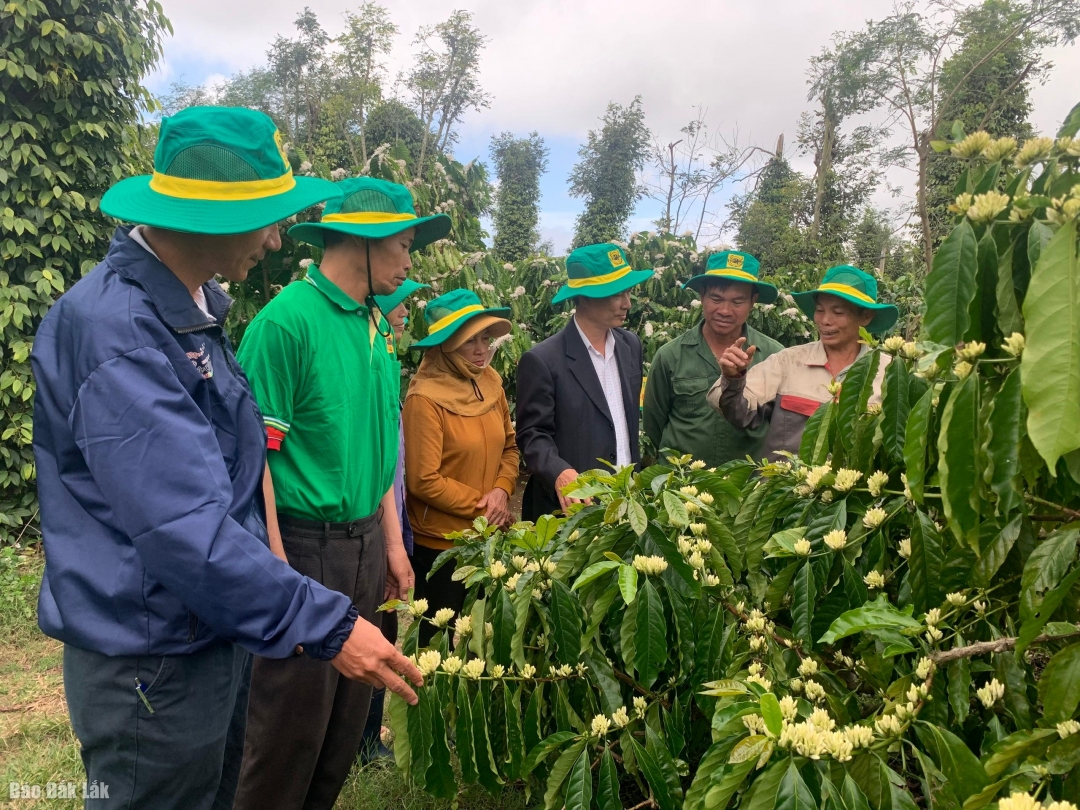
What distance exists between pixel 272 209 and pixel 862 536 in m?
1.27

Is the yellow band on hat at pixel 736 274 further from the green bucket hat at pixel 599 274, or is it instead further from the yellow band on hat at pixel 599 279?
the yellow band on hat at pixel 599 279

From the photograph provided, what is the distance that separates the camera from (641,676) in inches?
56.8

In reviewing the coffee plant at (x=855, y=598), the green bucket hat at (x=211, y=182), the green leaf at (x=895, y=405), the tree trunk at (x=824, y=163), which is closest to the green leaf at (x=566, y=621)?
the coffee plant at (x=855, y=598)

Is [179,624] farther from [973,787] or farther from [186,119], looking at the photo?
[973,787]

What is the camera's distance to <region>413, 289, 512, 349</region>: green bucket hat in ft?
10.3

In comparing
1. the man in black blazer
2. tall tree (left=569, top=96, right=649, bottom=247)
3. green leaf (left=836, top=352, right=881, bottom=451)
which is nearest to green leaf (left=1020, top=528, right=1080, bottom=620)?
green leaf (left=836, top=352, right=881, bottom=451)

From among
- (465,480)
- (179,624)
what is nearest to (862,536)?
(179,624)

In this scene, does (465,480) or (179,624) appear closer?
(179,624)

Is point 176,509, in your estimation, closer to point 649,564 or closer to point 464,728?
point 464,728

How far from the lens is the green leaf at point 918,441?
1.05 meters

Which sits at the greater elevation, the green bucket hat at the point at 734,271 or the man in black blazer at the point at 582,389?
the green bucket hat at the point at 734,271

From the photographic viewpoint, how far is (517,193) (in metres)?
32.3

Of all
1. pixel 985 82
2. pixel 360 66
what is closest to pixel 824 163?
pixel 985 82

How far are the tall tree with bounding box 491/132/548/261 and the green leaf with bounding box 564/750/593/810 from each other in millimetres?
25070
